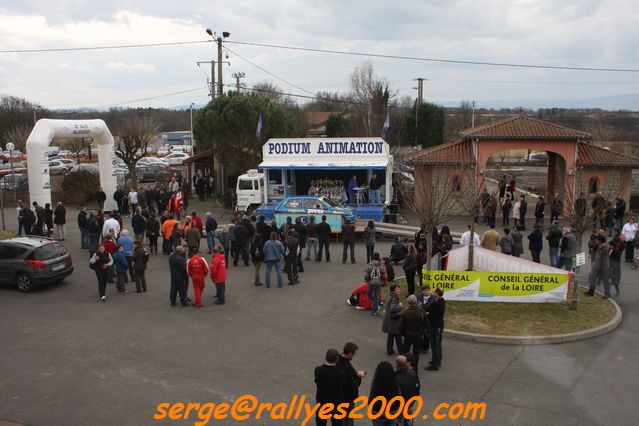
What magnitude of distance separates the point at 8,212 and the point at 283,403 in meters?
25.7

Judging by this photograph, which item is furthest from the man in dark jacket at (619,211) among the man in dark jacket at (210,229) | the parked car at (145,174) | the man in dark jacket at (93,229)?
the parked car at (145,174)

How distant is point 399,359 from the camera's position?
24.2ft

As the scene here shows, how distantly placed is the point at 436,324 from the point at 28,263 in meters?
10.5

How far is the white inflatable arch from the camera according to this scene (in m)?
23.5

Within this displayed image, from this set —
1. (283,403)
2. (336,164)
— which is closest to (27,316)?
(283,403)

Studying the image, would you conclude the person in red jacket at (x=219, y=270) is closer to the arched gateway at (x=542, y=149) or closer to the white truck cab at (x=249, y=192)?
the white truck cab at (x=249, y=192)

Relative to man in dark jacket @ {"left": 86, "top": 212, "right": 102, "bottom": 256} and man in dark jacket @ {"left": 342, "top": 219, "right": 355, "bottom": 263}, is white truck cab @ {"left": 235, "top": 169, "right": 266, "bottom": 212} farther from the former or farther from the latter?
man in dark jacket @ {"left": 342, "top": 219, "right": 355, "bottom": 263}

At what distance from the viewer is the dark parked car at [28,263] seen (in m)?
14.6

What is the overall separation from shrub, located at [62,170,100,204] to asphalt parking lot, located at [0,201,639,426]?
1690 cm

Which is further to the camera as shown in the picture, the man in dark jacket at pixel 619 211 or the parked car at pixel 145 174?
the parked car at pixel 145 174

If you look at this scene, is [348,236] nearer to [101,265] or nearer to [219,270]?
[219,270]

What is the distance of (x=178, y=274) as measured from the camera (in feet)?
43.3

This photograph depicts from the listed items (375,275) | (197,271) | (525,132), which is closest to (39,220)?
(197,271)

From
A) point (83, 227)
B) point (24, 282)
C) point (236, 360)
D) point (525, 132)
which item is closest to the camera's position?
point (236, 360)
